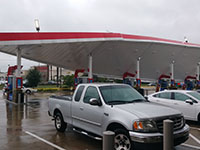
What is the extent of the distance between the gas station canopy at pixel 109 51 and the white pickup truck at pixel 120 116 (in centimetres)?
1086

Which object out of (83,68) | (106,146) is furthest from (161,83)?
(106,146)

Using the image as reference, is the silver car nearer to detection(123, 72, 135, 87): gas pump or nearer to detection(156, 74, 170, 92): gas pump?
detection(123, 72, 135, 87): gas pump

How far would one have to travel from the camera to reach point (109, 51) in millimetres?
26422

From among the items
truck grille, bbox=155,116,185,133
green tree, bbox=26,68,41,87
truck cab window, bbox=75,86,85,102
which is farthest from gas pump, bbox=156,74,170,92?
truck grille, bbox=155,116,185,133

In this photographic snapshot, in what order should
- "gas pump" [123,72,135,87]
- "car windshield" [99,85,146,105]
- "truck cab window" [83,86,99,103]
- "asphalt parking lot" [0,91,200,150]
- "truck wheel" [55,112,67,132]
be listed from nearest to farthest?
"car windshield" [99,85,146,105]
"asphalt parking lot" [0,91,200,150]
"truck cab window" [83,86,99,103]
"truck wheel" [55,112,67,132]
"gas pump" [123,72,135,87]

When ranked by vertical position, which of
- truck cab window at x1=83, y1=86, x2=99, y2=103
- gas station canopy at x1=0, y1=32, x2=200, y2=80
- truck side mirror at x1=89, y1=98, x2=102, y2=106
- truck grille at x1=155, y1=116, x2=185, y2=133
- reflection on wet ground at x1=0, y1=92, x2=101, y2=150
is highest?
gas station canopy at x1=0, y1=32, x2=200, y2=80

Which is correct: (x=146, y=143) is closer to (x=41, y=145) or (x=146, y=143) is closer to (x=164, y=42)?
(x=41, y=145)

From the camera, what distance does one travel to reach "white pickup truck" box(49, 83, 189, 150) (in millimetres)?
5094

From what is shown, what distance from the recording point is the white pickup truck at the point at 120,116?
16.7ft

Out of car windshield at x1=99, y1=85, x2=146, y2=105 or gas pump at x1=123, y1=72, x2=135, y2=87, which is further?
gas pump at x1=123, y1=72, x2=135, y2=87

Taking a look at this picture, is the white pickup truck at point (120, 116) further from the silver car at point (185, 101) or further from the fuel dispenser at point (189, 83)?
the fuel dispenser at point (189, 83)

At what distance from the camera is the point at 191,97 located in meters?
9.76

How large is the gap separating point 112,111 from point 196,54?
30.2 meters

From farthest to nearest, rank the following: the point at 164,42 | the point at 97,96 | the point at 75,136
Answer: the point at 164,42, the point at 75,136, the point at 97,96
